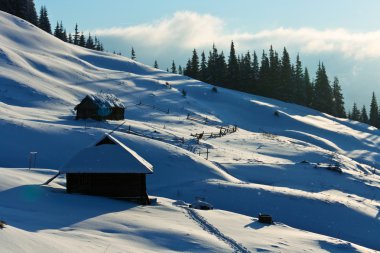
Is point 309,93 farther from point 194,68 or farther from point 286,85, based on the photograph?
point 194,68

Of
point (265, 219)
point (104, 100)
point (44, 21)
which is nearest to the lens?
point (265, 219)

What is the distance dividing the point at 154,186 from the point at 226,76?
74.9 metres

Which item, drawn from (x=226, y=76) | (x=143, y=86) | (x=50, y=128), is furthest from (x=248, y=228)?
(x=226, y=76)

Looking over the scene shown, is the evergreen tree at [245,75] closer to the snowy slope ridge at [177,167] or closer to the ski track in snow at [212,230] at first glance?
the snowy slope ridge at [177,167]

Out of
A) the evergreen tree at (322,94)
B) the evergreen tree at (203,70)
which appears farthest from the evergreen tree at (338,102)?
the evergreen tree at (203,70)

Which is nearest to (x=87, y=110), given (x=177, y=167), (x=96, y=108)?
(x=96, y=108)

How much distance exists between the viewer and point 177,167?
36.3 m

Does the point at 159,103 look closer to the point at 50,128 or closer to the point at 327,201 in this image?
the point at 50,128

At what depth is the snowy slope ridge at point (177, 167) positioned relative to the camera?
63.1 ft

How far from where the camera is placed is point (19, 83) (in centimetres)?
5781

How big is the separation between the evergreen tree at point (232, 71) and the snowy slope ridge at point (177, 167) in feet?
59.5

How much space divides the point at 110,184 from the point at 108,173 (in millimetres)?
675

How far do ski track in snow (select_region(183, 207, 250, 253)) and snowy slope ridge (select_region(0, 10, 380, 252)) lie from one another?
9cm

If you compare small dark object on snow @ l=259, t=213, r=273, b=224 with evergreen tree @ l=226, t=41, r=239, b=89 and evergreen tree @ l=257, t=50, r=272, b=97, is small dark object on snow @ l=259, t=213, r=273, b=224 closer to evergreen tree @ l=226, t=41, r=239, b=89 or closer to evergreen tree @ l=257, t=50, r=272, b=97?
evergreen tree @ l=257, t=50, r=272, b=97
